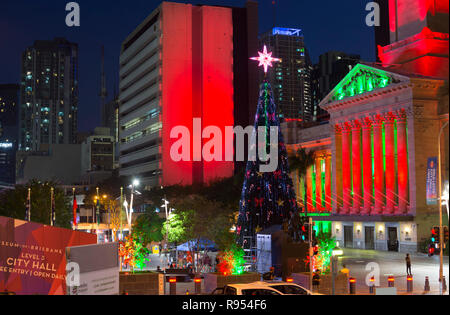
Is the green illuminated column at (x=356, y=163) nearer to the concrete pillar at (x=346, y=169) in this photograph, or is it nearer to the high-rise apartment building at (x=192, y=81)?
the concrete pillar at (x=346, y=169)

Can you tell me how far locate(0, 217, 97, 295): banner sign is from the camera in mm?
21906

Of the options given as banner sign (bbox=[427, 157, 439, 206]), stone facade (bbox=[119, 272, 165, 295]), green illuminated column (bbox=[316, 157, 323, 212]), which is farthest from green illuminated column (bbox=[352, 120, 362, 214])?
stone facade (bbox=[119, 272, 165, 295])

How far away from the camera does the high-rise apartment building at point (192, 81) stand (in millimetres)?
130250

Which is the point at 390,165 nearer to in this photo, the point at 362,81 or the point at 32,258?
the point at 362,81

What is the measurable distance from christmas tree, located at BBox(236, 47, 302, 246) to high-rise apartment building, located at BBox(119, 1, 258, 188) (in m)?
75.1

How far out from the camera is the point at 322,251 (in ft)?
109

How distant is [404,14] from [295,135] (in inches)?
1159

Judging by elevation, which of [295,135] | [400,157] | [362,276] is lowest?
[362,276]

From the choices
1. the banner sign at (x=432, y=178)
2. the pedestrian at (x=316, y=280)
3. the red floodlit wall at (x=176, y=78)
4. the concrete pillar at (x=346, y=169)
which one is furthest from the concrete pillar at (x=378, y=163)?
the red floodlit wall at (x=176, y=78)

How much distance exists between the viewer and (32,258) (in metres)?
22.2

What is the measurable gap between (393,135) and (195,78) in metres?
69.4

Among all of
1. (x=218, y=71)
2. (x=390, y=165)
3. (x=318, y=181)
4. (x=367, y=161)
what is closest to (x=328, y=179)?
(x=318, y=181)

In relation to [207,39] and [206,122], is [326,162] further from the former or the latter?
[207,39]
